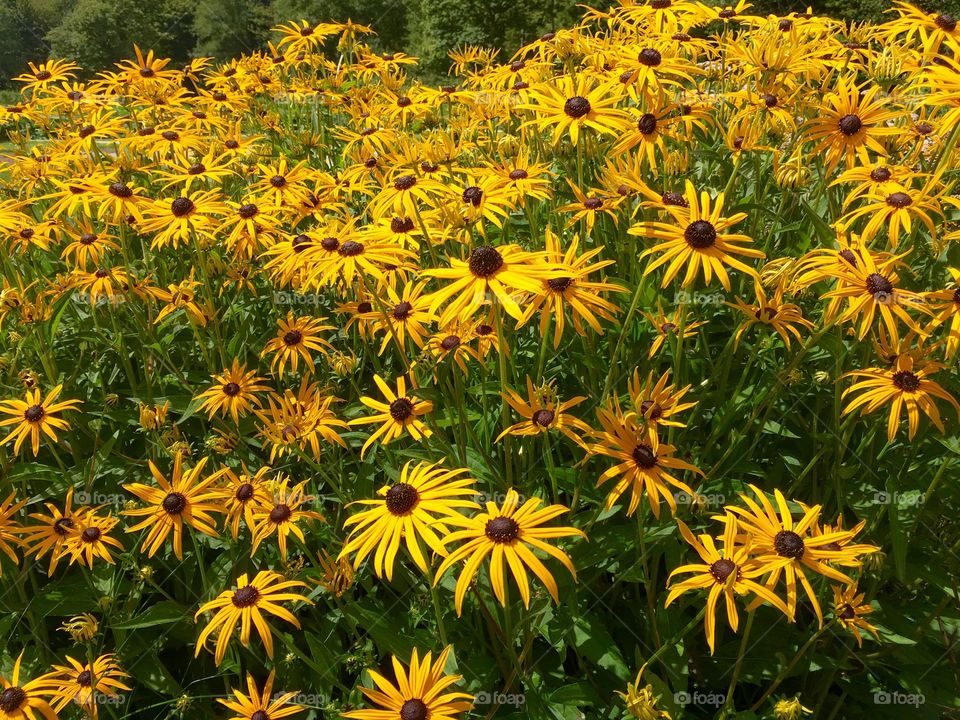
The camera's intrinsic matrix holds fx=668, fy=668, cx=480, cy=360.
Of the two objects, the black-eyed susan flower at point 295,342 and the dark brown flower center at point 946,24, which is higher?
the dark brown flower center at point 946,24

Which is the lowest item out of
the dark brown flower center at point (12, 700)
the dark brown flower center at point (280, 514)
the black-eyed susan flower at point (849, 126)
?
the dark brown flower center at point (12, 700)

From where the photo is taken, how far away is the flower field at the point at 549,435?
7.29 feet

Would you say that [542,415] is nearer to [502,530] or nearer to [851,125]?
[502,530]

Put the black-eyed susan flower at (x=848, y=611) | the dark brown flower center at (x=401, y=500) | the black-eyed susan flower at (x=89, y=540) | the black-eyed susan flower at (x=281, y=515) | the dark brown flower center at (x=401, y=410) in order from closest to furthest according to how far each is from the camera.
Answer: the dark brown flower center at (x=401, y=500) → the black-eyed susan flower at (x=848, y=611) → the black-eyed susan flower at (x=281, y=515) → the dark brown flower center at (x=401, y=410) → the black-eyed susan flower at (x=89, y=540)

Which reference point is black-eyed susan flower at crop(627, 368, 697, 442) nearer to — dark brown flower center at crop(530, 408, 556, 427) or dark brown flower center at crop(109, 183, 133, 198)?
dark brown flower center at crop(530, 408, 556, 427)

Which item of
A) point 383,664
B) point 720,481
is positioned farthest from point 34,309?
point 720,481

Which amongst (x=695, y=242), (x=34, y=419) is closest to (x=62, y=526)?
(x=34, y=419)

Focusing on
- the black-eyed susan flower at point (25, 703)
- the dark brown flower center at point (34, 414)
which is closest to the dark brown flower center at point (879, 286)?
the black-eyed susan flower at point (25, 703)

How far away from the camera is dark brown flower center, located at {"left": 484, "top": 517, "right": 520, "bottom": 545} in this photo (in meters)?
1.95

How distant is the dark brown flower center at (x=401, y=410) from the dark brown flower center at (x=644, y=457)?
898 millimetres

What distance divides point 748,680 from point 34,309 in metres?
3.84

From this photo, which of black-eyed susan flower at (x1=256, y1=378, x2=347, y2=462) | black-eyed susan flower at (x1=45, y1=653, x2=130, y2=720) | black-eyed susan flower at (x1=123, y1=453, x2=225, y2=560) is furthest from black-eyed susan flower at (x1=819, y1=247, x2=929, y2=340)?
black-eyed susan flower at (x1=45, y1=653, x2=130, y2=720)

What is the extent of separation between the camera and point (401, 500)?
6.80 ft

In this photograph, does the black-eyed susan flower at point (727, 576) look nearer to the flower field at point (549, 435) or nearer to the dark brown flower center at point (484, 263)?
the flower field at point (549, 435)
